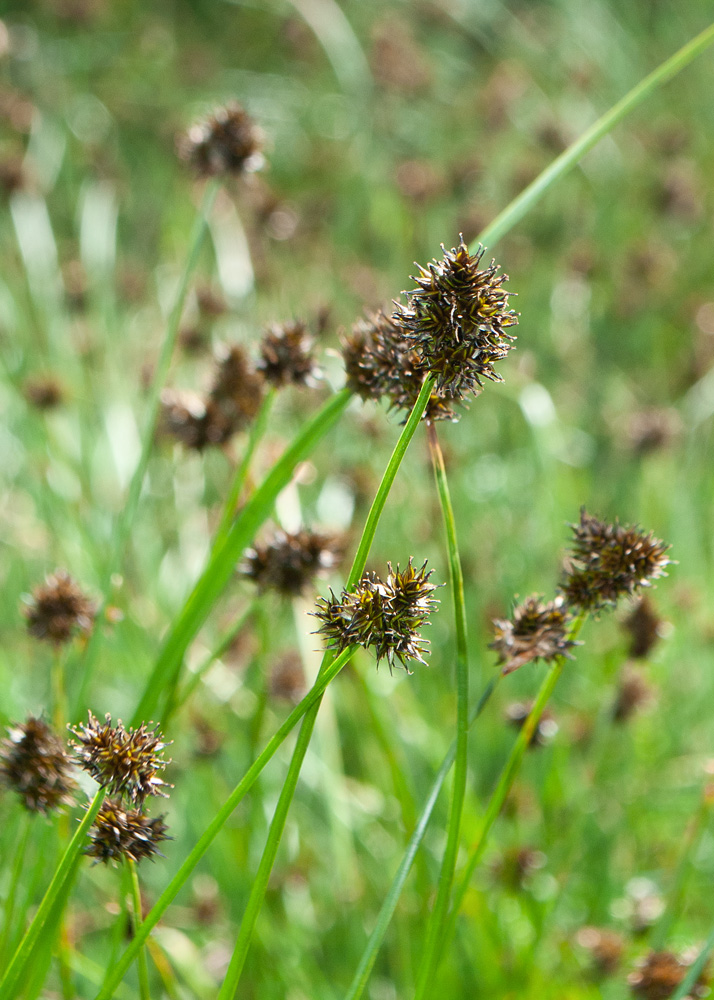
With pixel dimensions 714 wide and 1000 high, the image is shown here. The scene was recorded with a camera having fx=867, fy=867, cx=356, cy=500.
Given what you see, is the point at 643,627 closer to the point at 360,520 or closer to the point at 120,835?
the point at 120,835

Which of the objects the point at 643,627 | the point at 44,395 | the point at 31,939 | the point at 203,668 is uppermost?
the point at 44,395

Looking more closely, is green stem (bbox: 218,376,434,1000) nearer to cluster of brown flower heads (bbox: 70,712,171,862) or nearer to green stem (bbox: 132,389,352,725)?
cluster of brown flower heads (bbox: 70,712,171,862)

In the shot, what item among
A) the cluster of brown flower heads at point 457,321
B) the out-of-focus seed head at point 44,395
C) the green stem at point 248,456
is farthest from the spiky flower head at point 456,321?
the out-of-focus seed head at point 44,395

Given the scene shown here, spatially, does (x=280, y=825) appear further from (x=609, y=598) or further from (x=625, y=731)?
(x=625, y=731)

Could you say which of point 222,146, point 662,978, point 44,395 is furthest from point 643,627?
point 44,395

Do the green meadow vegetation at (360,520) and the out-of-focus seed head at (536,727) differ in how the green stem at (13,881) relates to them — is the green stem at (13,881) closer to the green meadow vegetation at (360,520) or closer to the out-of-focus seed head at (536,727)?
the green meadow vegetation at (360,520)
